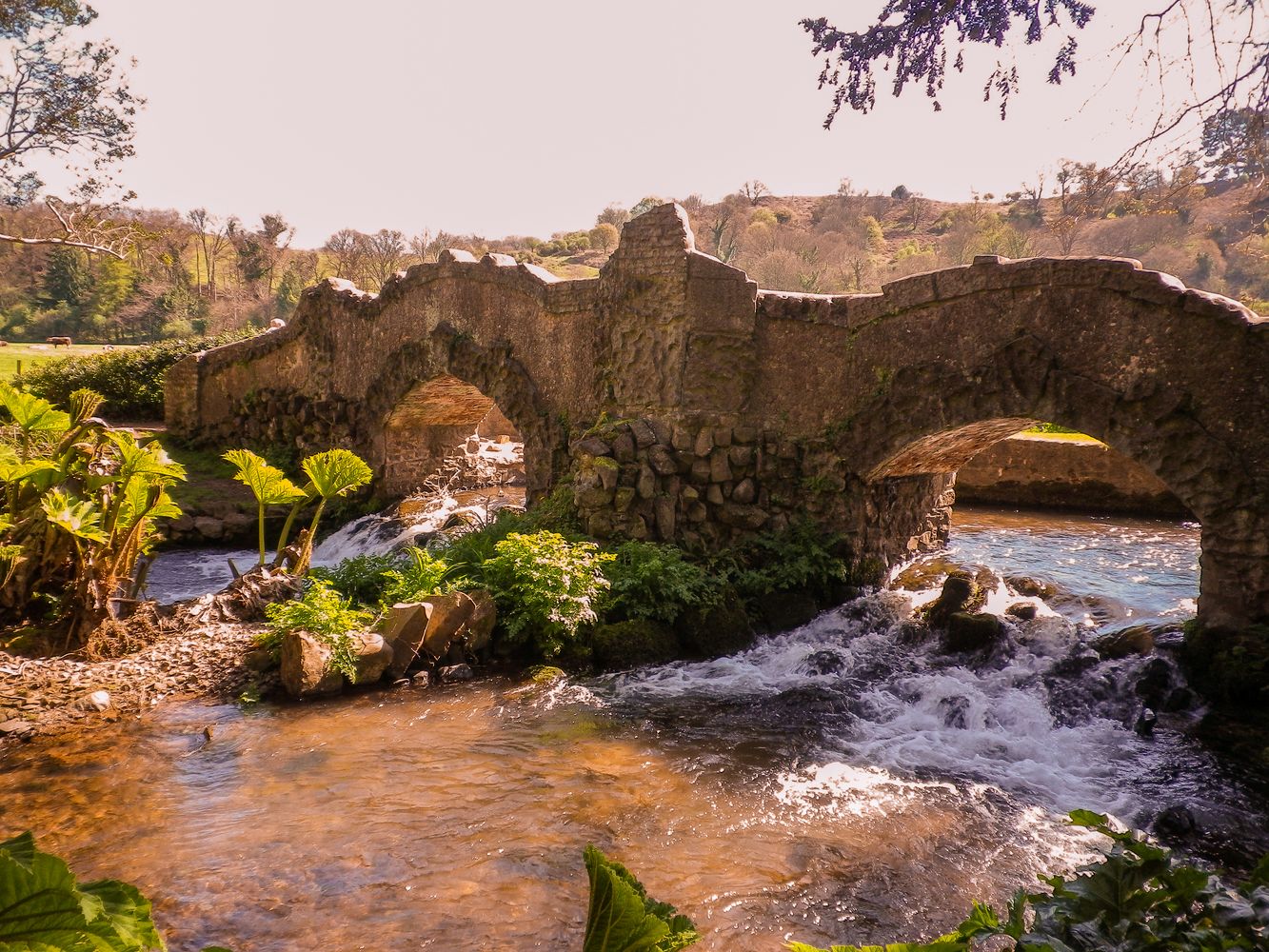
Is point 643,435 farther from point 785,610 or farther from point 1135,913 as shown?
point 1135,913

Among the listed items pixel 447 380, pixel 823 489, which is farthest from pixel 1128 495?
pixel 447 380

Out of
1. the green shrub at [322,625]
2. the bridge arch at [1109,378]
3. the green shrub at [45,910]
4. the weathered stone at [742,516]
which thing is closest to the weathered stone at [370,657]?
the green shrub at [322,625]

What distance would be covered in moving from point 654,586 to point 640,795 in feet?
9.76

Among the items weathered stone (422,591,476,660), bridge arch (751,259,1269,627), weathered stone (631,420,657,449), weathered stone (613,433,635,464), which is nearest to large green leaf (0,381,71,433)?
weathered stone (422,591,476,660)

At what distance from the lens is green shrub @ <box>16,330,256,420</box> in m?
Answer: 18.3

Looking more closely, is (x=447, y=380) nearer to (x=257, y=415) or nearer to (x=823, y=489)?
(x=257, y=415)

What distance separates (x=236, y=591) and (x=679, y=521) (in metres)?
4.21

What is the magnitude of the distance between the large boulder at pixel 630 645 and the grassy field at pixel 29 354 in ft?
62.2

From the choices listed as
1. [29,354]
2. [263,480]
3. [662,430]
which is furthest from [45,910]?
[29,354]

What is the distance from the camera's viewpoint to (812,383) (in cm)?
873

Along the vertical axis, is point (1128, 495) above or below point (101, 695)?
above

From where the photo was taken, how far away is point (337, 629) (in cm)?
694

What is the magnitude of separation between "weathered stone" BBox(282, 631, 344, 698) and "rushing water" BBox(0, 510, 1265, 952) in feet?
0.62

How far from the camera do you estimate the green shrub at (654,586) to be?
26.0 feet
